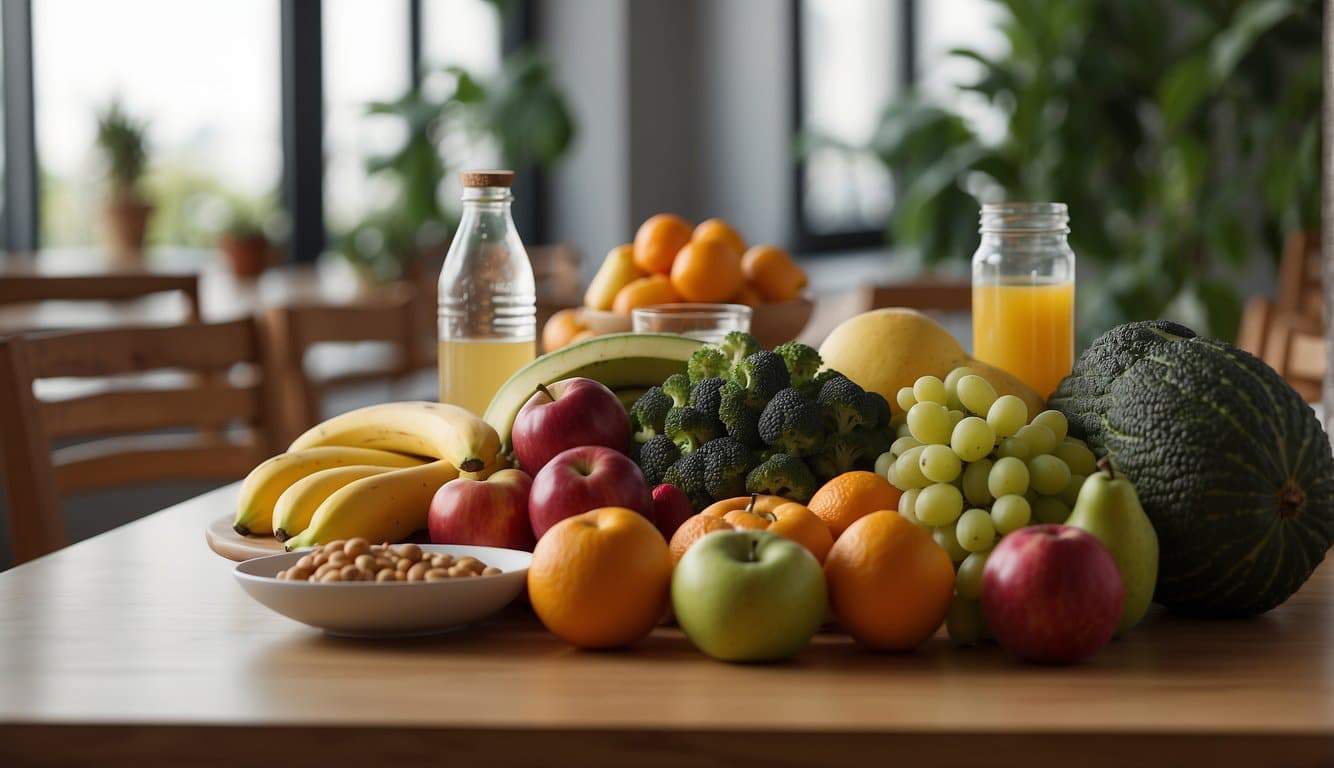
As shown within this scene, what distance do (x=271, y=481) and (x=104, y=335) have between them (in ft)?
2.47

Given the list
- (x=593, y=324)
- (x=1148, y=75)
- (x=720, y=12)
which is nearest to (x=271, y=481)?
(x=593, y=324)

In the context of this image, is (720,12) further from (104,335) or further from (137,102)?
(104,335)

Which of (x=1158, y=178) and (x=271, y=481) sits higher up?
(x=1158, y=178)

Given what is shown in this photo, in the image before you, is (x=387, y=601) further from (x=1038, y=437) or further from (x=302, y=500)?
(x=1038, y=437)

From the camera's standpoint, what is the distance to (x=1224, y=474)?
2.81 ft

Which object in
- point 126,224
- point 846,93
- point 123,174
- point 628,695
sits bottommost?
point 628,695

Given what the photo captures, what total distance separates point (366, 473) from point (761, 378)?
1.03 feet

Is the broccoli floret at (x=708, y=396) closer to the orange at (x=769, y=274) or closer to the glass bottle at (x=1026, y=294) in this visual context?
the glass bottle at (x=1026, y=294)

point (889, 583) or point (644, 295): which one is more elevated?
point (644, 295)

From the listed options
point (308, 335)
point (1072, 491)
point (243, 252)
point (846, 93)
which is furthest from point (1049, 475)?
point (846, 93)

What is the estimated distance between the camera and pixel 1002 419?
91 centimetres

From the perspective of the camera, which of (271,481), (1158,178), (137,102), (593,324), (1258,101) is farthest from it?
(1158,178)

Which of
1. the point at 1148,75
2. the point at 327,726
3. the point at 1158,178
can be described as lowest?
the point at 327,726

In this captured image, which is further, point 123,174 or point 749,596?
point 123,174
